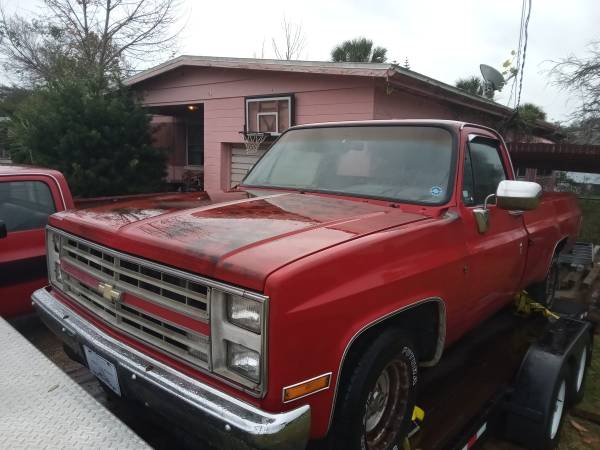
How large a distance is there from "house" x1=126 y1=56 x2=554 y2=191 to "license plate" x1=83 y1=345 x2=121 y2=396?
572cm

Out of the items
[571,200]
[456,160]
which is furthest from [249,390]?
[571,200]

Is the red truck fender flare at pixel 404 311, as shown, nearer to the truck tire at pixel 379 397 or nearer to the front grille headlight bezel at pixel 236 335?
the truck tire at pixel 379 397

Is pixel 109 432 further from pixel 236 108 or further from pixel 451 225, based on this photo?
pixel 236 108

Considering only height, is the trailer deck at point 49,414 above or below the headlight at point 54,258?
below

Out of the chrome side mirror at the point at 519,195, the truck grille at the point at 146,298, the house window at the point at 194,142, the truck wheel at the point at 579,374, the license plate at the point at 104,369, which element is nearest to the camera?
the truck grille at the point at 146,298

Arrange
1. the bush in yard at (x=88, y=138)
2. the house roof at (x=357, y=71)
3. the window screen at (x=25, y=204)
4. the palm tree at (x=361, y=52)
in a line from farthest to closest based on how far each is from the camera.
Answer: the palm tree at (x=361, y=52)
the bush in yard at (x=88, y=138)
the house roof at (x=357, y=71)
the window screen at (x=25, y=204)

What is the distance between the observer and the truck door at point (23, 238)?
3.96m

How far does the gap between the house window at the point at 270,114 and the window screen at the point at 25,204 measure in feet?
15.8

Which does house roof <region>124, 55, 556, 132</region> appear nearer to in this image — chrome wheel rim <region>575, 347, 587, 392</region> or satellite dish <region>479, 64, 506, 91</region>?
satellite dish <region>479, 64, 506, 91</region>

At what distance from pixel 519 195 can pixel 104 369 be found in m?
2.48

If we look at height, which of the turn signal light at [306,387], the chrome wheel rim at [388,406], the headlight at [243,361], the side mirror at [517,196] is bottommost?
the chrome wheel rim at [388,406]

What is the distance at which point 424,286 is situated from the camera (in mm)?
2287

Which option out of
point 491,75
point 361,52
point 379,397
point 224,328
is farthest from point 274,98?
point 361,52

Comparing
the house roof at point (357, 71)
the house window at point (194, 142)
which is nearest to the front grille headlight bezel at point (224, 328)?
the house roof at point (357, 71)
